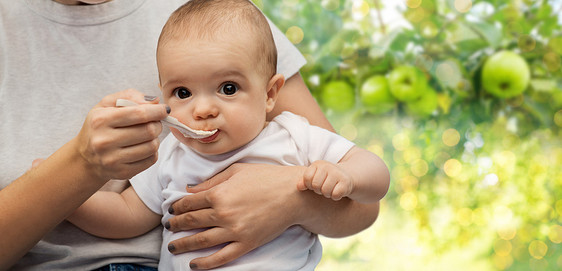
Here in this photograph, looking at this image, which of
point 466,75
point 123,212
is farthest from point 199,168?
point 466,75

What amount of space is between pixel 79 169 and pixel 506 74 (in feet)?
4.73

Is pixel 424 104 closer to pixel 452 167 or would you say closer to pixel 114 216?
pixel 452 167

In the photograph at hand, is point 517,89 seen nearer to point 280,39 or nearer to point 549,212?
point 549,212

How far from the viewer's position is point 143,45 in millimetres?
1114

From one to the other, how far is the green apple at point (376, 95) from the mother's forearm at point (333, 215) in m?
0.68

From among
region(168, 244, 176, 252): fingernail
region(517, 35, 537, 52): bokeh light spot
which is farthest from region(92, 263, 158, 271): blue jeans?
region(517, 35, 537, 52): bokeh light spot

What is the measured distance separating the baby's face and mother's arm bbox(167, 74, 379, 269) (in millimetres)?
67

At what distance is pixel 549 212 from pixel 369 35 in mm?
879

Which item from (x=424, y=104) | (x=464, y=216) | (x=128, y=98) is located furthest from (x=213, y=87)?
(x=464, y=216)

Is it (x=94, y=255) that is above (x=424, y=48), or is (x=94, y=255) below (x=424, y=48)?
above

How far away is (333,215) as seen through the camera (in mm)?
1043

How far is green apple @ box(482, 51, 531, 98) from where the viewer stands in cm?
182

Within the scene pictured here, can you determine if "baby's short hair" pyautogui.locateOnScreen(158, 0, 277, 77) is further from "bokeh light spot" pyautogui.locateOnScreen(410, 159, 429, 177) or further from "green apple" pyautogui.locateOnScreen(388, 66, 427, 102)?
"bokeh light spot" pyautogui.locateOnScreen(410, 159, 429, 177)

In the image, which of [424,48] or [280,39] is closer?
[280,39]
